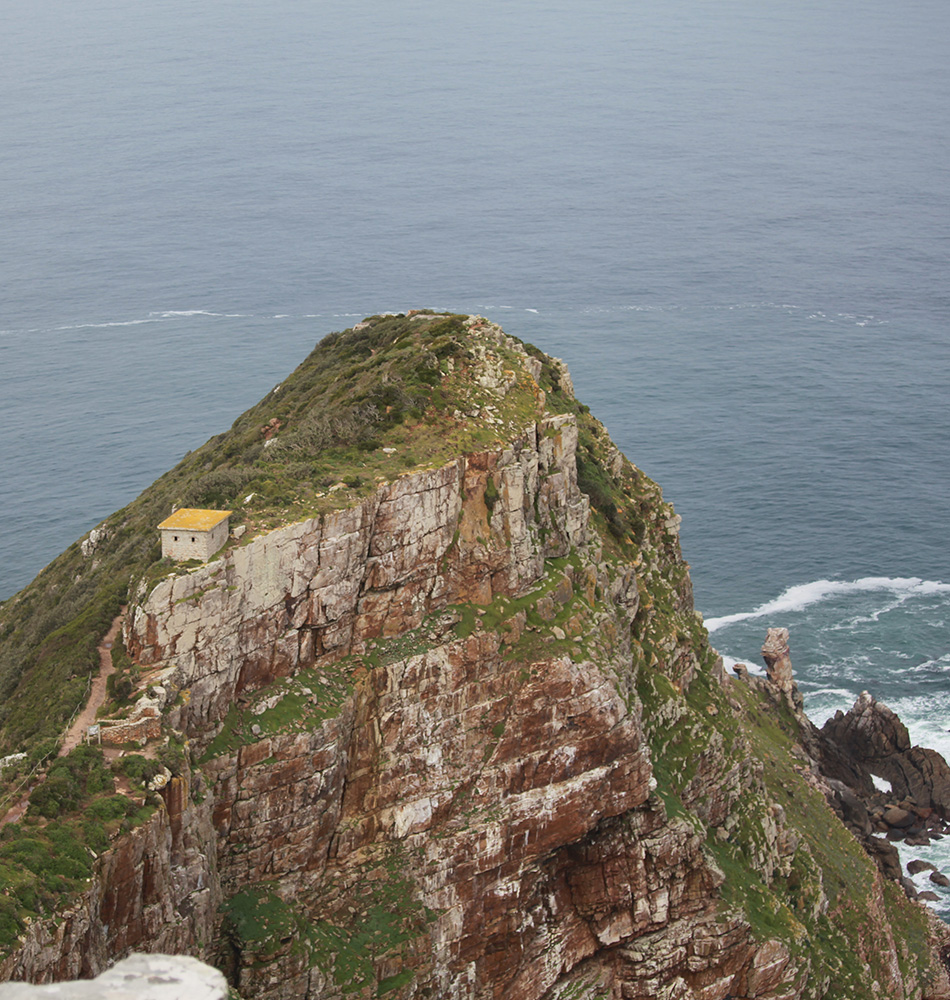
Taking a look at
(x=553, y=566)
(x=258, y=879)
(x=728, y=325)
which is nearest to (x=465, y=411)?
(x=553, y=566)

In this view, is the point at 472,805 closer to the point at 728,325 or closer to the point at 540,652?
the point at 540,652

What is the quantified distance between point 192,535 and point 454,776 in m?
16.5

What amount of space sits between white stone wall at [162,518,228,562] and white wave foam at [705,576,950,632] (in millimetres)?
75113

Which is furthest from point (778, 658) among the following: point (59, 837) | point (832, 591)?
point (59, 837)

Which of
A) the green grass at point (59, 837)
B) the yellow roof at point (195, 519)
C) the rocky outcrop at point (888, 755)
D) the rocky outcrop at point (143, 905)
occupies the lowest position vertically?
the rocky outcrop at point (888, 755)

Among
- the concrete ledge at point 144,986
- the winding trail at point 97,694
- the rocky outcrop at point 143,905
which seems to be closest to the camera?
the concrete ledge at point 144,986

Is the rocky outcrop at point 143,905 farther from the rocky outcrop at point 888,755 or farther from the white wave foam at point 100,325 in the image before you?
the white wave foam at point 100,325

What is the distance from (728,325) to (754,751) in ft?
406

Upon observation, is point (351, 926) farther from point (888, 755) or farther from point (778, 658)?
point (778, 658)

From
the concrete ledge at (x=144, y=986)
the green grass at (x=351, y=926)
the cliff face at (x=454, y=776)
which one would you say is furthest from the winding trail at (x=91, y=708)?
the concrete ledge at (x=144, y=986)

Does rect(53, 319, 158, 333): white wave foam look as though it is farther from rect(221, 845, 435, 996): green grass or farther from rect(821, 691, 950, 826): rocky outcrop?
rect(221, 845, 435, 996): green grass

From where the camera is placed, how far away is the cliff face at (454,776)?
52.0 metres

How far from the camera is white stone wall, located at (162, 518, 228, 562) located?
52.4m

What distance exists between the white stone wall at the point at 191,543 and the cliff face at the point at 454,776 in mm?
736
